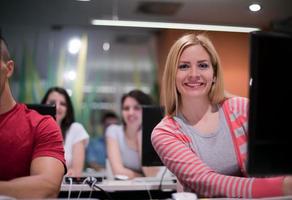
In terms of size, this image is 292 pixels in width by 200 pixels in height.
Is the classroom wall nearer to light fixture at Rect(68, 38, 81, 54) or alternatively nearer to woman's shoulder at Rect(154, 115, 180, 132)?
woman's shoulder at Rect(154, 115, 180, 132)

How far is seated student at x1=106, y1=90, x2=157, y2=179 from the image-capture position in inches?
74.7

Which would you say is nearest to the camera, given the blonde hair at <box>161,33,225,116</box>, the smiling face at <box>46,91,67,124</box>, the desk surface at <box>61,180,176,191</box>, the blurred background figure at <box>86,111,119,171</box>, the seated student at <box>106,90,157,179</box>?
the blonde hair at <box>161,33,225,116</box>

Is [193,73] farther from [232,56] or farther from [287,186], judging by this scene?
[287,186]

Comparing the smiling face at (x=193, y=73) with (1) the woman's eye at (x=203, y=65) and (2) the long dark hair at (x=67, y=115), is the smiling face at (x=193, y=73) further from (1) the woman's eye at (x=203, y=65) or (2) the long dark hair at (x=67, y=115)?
(2) the long dark hair at (x=67, y=115)

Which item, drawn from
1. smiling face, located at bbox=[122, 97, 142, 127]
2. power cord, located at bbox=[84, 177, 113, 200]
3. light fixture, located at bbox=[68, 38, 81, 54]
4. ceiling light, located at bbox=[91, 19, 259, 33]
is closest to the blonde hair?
ceiling light, located at bbox=[91, 19, 259, 33]

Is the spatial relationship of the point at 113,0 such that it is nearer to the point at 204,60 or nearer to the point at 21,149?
the point at 204,60

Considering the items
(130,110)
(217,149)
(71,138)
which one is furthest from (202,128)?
(130,110)

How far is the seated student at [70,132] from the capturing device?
166 centimetres

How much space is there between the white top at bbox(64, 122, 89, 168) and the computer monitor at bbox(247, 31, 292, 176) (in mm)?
1014

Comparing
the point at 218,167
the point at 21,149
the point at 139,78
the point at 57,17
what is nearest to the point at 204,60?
the point at 218,167

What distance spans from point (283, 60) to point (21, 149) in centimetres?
92

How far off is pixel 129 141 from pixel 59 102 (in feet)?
1.63

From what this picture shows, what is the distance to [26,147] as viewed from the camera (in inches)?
47.1

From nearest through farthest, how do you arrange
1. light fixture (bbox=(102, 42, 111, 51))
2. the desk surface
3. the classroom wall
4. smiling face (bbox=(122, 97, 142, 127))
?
the classroom wall, the desk surface, smiling face (bbox=(122, 97, 142, 127)), light fixture (bbox=(102, 42, 111, 51))
